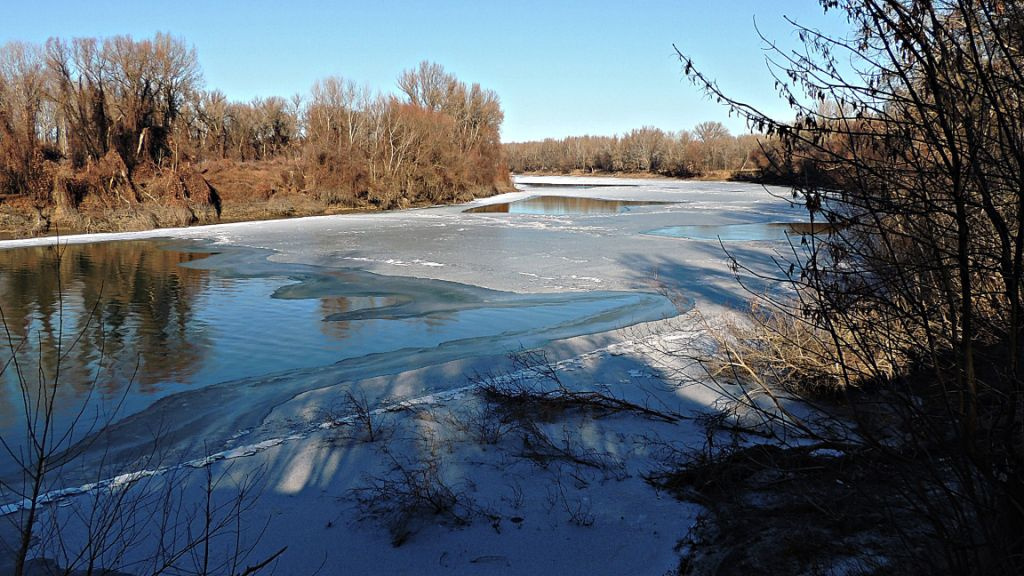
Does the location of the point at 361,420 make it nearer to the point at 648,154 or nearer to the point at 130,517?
the point at 130,517

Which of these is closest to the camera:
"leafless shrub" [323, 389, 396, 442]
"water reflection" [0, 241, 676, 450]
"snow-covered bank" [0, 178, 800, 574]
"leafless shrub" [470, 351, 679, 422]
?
"snow-covered bank" [0, 178, 800, 574]

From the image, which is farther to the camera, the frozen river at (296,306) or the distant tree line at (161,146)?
the distant tree line at (161,146)

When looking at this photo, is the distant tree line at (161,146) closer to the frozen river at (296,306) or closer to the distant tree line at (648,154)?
the frozen river at (296,306)

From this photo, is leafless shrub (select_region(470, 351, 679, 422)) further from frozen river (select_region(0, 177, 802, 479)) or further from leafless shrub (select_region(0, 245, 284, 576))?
leafless shrub (select_region(0, 245, 284, 576))

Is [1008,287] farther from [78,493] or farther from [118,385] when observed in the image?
[118,385]

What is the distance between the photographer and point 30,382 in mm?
8031

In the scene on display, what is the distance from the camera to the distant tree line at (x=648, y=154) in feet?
285

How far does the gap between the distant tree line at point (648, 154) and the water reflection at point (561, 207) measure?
36.3 metres

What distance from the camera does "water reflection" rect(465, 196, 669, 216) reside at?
34625 mm

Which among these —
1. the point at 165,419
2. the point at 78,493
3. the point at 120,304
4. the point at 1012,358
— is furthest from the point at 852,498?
the point at 120,304

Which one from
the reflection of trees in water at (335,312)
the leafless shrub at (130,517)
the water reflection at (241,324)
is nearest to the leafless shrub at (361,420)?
the leafless shrub at (130,517)

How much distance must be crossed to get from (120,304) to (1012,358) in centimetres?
1368

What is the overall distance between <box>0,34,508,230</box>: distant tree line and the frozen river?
861 centimetres

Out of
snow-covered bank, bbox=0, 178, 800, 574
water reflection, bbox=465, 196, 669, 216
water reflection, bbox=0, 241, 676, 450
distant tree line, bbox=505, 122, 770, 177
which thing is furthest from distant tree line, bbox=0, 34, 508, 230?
distant tree line, bbox=505, 122, 770, 177
